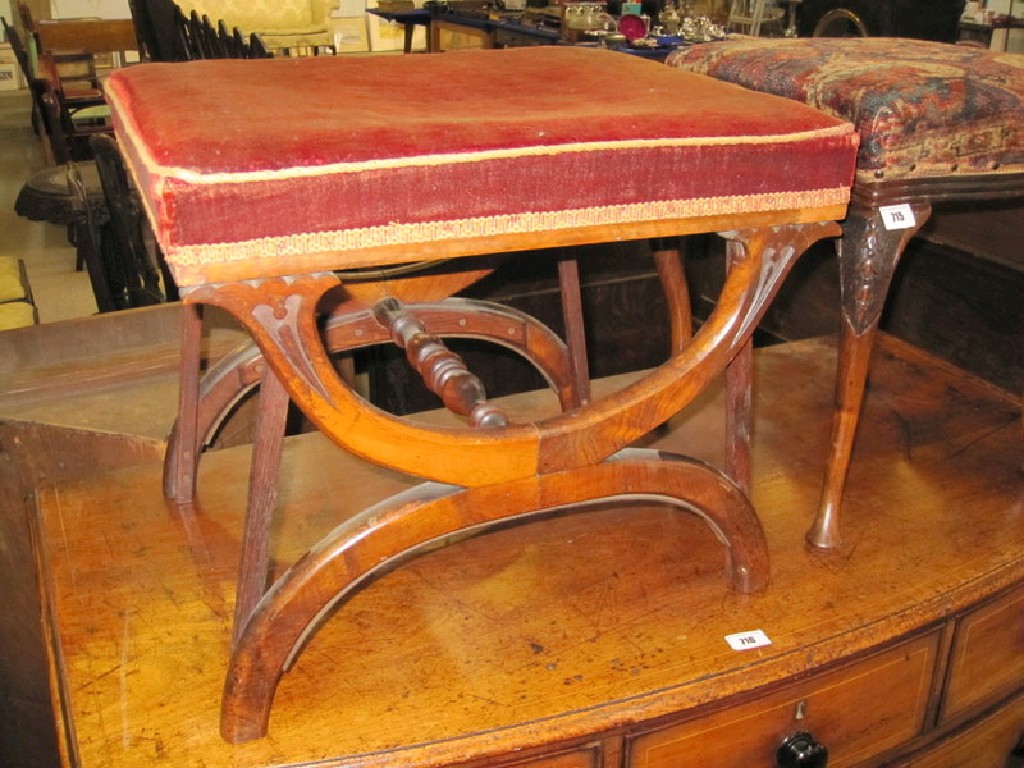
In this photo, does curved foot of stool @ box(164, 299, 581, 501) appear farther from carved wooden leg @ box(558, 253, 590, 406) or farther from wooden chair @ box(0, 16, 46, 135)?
wooden chair @ box(0, 16, 46, 135)

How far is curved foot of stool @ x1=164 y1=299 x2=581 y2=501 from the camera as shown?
98 centimetres

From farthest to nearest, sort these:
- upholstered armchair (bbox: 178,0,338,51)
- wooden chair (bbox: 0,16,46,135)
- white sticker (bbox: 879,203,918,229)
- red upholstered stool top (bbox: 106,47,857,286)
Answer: upholstered armchair (bbox: 178,0,338,51), wooden chair (bbox: 0,16,46,135), white sticker (bbox: 879,203,918,229), red upholstered stool top (bbox: 106,47,857,286)

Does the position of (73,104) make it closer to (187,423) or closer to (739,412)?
(187,423)

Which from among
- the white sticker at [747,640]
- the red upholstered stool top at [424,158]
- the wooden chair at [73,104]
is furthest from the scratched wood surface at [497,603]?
the wooden chair at [73,104]

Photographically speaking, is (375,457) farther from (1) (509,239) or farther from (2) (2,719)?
(2) (2,719)

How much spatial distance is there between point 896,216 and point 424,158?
1.39 feet

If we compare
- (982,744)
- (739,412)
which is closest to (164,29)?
(739,412)

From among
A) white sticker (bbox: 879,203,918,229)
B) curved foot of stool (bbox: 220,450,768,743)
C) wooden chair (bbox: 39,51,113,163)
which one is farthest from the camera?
wooden chair (bbox: 39,51,113,163)

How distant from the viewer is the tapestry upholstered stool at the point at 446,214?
0.58 meters

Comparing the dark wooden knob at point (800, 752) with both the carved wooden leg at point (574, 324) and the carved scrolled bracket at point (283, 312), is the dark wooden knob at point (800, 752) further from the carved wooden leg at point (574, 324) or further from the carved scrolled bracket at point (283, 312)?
the carved scrolled bracket at point (283, 312)

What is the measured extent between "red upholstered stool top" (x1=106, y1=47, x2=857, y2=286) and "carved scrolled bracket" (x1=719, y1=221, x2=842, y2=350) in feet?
0.09

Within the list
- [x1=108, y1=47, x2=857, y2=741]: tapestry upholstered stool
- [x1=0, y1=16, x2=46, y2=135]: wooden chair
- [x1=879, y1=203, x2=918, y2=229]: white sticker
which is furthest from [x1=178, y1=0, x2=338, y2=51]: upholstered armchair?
[x1=879, y1=203, x2=918, y2=229]: white sticker

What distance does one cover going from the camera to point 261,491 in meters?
0.72

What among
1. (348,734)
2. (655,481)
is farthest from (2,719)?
(655,481)
